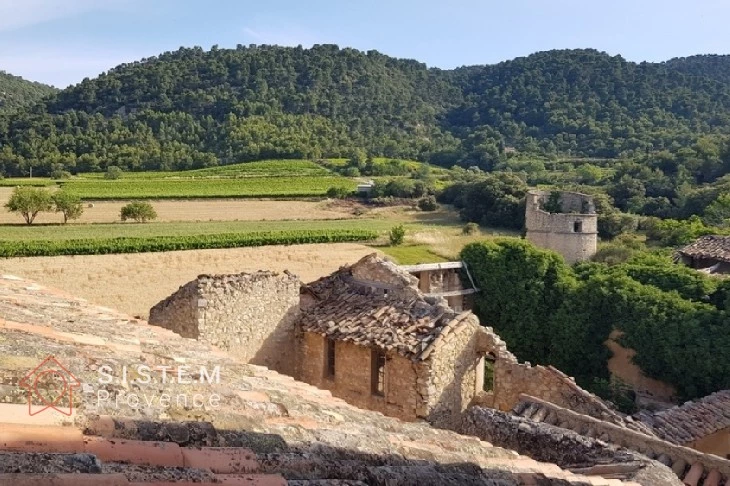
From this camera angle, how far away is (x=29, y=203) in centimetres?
4591

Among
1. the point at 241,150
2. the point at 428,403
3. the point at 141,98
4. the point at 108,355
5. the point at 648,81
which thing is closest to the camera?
the point at 108,355

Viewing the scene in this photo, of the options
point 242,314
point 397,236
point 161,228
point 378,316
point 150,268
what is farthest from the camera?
point 161,228

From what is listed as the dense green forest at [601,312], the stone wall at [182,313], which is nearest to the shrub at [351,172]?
the dense green forest at [601,312]

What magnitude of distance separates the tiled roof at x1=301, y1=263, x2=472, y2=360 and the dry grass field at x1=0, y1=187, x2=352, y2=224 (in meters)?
38.3

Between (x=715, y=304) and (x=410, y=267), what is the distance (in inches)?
417

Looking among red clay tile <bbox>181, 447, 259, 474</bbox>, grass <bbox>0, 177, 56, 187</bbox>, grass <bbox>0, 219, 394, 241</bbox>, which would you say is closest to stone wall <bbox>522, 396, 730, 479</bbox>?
red clay tile <bbox>181, 447, 259, 474</bbox>

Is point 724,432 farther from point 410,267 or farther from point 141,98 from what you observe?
point 141,98

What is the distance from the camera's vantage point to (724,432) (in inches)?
572

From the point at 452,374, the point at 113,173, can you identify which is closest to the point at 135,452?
the point at 452,374

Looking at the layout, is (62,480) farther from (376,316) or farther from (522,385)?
(522,385)

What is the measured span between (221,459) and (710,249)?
29.1 meters

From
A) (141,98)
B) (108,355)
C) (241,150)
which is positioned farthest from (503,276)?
(141,98)

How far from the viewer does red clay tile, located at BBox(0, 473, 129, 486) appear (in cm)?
241

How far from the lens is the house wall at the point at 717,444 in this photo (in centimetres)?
1412
